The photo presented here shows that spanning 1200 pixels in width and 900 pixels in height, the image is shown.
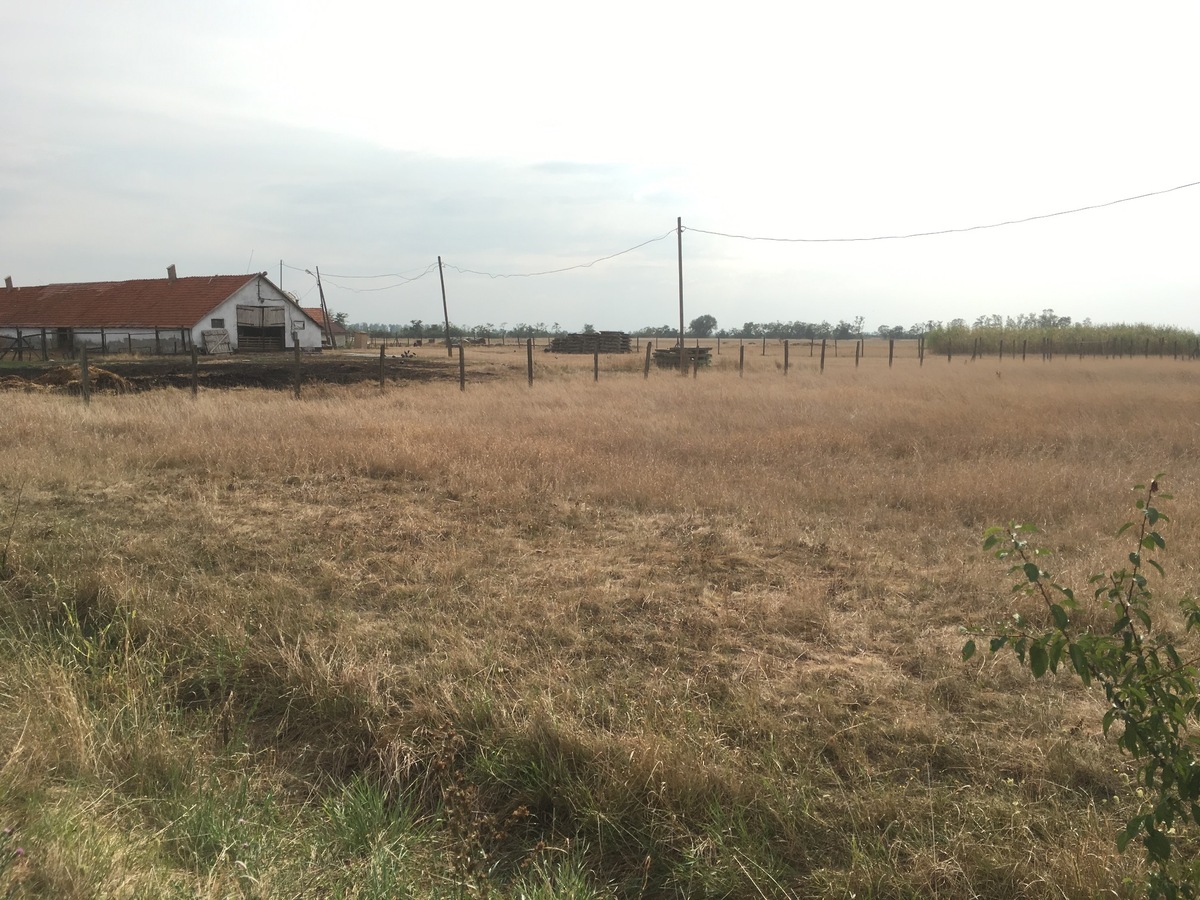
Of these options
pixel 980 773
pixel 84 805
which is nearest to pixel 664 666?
pixel 980 773

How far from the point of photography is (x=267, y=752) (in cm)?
371

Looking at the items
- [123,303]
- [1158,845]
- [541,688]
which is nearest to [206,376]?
[541,688]

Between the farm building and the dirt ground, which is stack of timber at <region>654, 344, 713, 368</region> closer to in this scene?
the dirt ground

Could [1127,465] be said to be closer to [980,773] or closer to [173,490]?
[980,773]

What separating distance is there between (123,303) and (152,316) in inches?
142

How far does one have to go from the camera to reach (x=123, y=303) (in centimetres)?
4272

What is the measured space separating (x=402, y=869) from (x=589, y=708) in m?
1.23

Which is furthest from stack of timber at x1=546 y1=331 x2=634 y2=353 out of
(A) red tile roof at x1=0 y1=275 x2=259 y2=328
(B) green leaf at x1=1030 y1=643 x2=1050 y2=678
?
(B) green leaf at x1=1030 y1=643 x2=1050 y2=678

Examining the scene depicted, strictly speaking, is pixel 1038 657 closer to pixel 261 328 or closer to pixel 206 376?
pixel 206 376

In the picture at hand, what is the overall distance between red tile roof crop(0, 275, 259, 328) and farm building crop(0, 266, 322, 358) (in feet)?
0.16

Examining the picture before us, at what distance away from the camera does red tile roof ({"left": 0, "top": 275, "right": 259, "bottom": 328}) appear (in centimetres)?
4075

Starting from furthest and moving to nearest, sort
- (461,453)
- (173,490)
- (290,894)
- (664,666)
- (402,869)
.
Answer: (461,453) → (173,490) → (664,666) → (402,869) → (290,894)

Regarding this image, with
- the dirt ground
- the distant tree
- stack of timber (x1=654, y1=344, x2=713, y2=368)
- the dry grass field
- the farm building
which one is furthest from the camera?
the distant tree

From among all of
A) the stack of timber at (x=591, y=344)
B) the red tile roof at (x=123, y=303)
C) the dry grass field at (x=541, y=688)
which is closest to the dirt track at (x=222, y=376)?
the dry grass field at (x=541, y=688)
